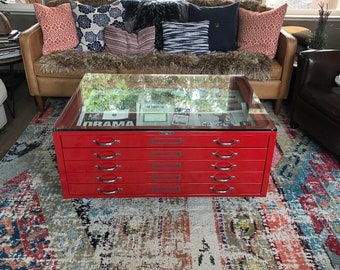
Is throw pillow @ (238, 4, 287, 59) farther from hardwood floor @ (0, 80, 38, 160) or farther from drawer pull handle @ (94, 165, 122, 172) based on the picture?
hardwood floor @ (0, 80, 38, 160)

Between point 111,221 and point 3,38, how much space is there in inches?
79.1

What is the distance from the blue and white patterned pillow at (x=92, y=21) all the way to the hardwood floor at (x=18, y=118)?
662 millimetres

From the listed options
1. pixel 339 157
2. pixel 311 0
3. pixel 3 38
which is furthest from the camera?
pixel 311 0

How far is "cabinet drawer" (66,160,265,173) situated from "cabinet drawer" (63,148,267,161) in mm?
25

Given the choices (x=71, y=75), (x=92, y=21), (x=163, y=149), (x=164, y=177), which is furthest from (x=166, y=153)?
(x=92, y=21)

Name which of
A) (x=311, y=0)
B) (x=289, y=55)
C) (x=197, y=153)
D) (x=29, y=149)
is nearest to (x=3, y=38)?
(x=29, y=149)

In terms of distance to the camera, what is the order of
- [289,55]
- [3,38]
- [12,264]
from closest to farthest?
[12,264], [289,55], [3,38]

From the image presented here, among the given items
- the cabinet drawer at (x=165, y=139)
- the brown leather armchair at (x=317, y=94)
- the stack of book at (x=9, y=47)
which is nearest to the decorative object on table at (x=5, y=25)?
the stack of book at (x=9, y=47)

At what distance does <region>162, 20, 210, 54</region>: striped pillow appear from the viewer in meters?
2.96

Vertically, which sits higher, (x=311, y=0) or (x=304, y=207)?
(x=311, y=0)

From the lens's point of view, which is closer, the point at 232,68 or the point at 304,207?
the point at 304,207

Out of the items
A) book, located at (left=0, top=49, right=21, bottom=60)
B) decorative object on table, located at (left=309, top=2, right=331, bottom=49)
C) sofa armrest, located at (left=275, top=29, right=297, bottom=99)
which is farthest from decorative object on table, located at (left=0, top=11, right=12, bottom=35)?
decorative object on table, located at (left=309, top=2, right=331, bottom=49)

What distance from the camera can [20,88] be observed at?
3357 mm

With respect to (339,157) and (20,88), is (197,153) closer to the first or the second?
(339,157)
